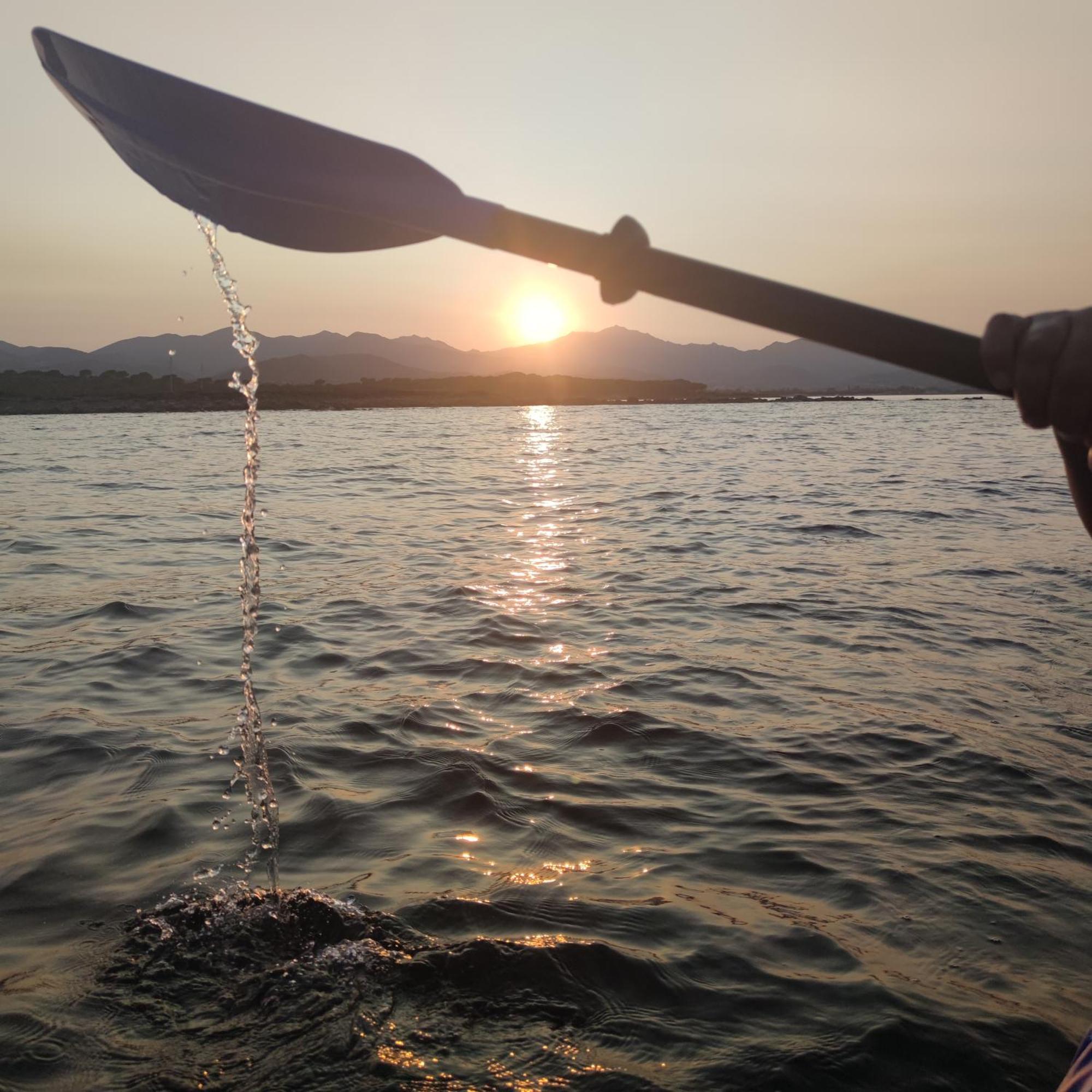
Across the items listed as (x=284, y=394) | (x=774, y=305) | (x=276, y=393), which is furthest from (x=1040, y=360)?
(x=276, y=393)

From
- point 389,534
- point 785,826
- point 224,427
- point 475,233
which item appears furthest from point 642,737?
point 224,427

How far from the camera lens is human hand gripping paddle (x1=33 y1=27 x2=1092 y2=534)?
1.57 m

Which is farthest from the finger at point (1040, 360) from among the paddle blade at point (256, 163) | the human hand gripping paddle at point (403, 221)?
the paddle blade at point (256, 163)

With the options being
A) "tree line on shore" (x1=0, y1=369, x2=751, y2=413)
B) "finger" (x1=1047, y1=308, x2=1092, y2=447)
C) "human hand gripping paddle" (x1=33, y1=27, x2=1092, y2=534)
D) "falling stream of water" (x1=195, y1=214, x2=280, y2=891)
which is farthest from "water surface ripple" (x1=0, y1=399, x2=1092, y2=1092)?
"tree line on shore" (x1=0, y1=369, x2=751, y2=413)

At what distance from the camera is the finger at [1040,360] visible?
150 centimetres

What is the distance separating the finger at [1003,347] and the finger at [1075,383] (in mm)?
76

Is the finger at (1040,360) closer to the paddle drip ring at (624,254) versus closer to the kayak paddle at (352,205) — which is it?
the kayak paddle at (352,205)

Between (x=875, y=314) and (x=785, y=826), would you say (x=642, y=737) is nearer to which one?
(x=785, y=826)

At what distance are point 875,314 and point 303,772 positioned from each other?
4.83 m

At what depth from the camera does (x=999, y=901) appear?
424 cm

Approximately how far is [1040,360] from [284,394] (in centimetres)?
A: 9011

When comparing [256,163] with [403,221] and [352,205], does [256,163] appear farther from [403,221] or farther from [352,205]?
[403,221]

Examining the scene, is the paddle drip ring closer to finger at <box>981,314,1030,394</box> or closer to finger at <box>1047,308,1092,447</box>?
finger at <box>981,314,1030,394</box>

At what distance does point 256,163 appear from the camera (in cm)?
206
